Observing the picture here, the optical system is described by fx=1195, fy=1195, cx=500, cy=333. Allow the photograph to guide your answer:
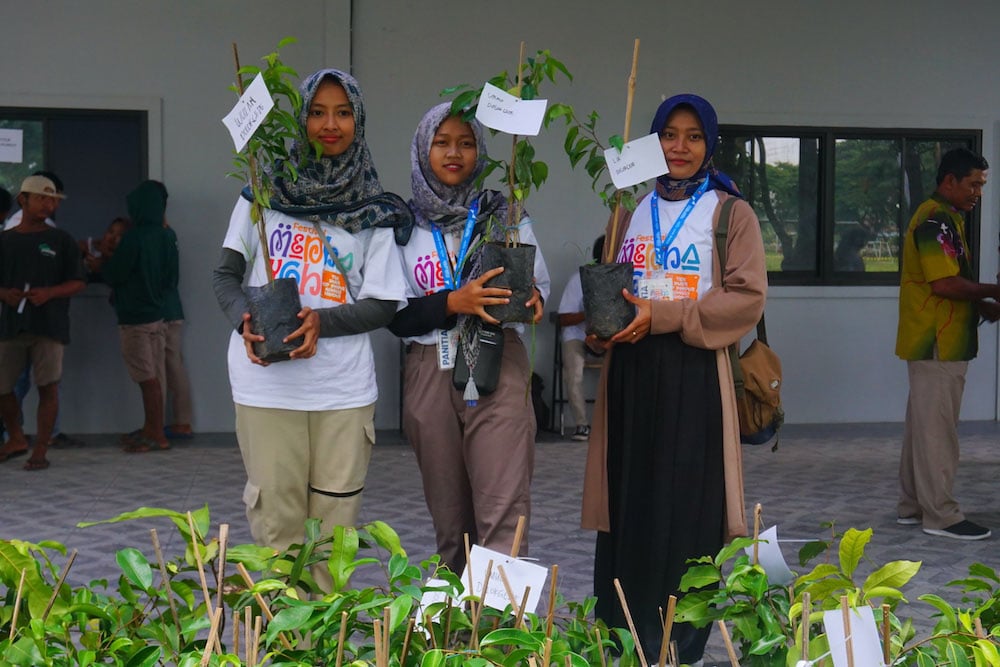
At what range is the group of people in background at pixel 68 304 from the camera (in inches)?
298

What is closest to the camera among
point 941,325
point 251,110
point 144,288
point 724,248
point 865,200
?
point 251,110

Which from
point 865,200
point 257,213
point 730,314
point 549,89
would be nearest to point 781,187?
point 865,200

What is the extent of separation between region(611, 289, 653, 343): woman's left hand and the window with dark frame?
6.29 metres

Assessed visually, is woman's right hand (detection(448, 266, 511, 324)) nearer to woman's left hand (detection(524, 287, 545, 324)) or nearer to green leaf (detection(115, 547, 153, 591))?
woman's left hand (detection(524, 287, 545, 324))

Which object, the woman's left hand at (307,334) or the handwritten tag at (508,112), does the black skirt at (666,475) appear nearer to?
the handwritten tag at (508,112)

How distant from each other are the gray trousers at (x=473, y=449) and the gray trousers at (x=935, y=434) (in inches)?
120

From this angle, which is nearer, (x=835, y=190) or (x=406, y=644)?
(x=406, y=644)

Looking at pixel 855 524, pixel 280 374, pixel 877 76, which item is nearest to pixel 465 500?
pixel 280 374

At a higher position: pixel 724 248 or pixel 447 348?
pixel 724 248

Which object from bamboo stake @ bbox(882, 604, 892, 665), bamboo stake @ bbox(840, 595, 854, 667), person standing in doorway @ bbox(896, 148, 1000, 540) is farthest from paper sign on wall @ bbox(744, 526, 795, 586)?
person standing in doorway @ bbox(896, 148, 1000, 540)

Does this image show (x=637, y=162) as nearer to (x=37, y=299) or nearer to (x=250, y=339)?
(x=250, y=339)

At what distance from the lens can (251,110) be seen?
312 centimetres

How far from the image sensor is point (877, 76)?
9.61 metres

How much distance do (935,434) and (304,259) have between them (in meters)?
3.71
